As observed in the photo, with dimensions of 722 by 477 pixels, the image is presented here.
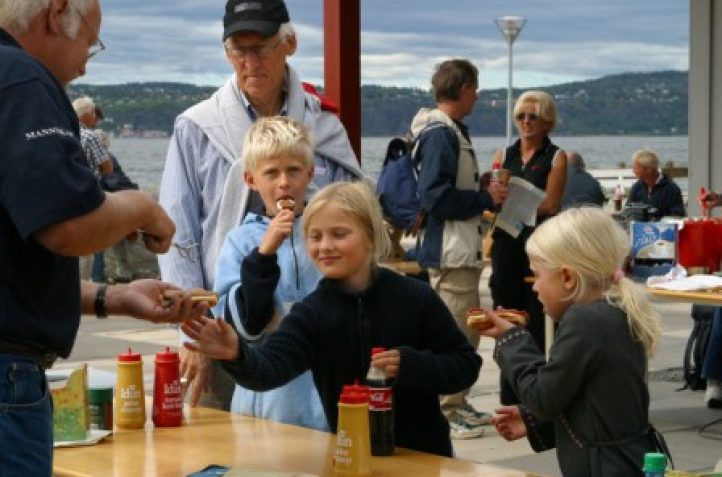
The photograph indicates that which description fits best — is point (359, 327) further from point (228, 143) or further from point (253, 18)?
point (253, 18)

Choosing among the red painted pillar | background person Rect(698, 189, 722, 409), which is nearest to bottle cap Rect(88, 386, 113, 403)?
the red painted pillar

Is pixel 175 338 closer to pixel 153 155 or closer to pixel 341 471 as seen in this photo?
pixel 341 471

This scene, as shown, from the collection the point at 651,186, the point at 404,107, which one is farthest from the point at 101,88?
the point at 651,186

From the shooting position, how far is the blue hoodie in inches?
172

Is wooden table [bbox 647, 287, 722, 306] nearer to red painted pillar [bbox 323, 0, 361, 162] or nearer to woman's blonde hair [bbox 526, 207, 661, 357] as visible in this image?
red painted pillar [bbox 323, 0, 361, 162]

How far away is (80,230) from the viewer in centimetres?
286

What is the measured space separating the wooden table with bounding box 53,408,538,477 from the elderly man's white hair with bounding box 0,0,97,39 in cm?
120

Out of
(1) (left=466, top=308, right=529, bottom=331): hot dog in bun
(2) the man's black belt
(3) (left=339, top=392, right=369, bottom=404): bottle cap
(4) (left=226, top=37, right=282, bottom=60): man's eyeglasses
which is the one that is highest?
(4) (left=226, top=37, right=282, bottom=60): man's eyeglasses

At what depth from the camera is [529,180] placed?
8969 mm

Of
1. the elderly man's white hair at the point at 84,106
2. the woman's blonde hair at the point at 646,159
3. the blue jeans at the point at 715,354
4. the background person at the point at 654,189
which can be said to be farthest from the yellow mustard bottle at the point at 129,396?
the woman's blonde hair at the point at 646,159

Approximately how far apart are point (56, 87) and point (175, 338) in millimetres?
10188

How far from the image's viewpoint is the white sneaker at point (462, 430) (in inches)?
320

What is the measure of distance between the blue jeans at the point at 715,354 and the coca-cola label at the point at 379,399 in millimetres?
5763

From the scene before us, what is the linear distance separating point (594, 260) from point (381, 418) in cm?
73
